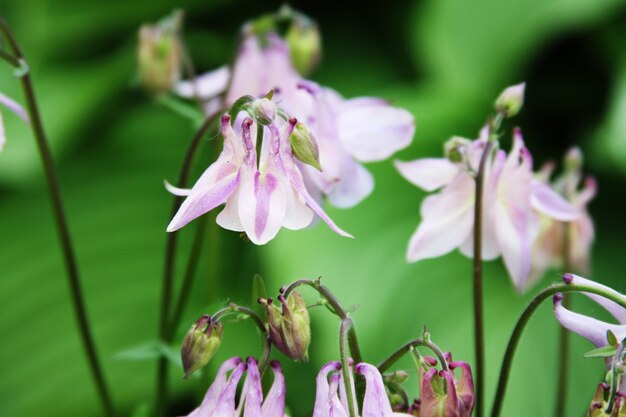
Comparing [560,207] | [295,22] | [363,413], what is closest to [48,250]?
[295,22]

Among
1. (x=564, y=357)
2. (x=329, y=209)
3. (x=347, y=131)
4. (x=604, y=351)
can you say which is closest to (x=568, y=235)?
(x=564, y=357)

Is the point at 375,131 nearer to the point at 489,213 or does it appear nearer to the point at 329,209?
the point at 489,213

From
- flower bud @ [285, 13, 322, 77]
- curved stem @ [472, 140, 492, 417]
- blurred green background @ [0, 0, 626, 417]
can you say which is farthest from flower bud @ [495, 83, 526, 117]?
blurred green background @ [0, 0, 626, 417]

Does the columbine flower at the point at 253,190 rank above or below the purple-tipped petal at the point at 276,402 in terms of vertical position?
above

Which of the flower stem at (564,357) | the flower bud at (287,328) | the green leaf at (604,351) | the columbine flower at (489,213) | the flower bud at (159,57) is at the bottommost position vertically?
the flower stem at (564,357)

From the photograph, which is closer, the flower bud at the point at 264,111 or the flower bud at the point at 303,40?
the flower bud at the point at 264,111

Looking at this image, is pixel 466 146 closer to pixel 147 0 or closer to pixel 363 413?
pixel 363 413

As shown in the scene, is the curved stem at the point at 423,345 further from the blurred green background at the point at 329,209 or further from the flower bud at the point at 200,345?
the blurred green background at the point at 329,209

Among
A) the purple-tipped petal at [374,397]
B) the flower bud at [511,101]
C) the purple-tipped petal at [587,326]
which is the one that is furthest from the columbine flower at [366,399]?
the flower bud at [511,101]
